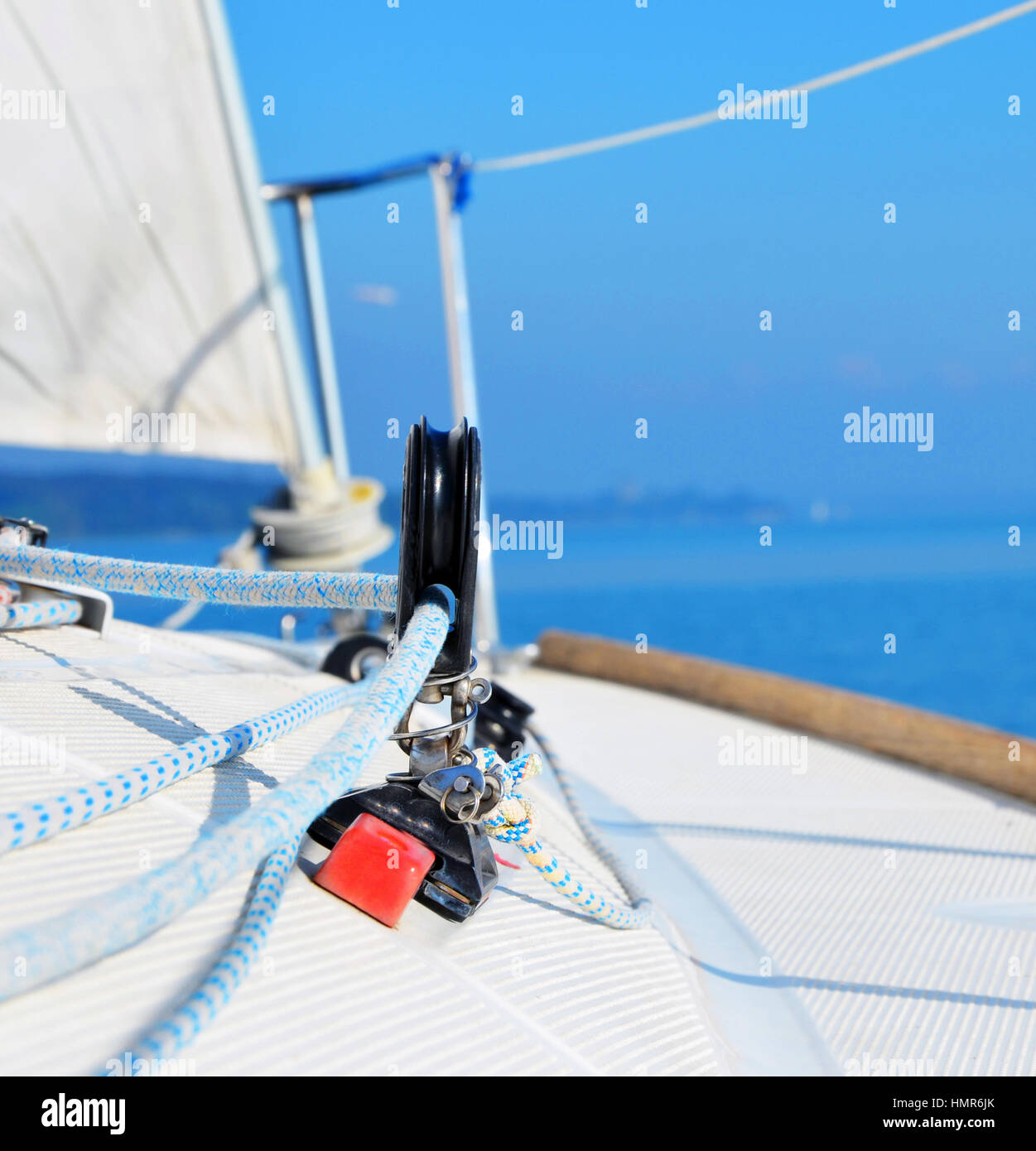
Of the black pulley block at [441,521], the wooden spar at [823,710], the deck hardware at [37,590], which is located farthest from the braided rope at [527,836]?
the wooden spar at [823,710]

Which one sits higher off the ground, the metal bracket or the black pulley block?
the black pulley block

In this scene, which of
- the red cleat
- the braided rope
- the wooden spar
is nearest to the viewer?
the red cleat

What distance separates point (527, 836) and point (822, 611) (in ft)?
56.2

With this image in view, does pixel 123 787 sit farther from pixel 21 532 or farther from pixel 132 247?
pixel 132 247

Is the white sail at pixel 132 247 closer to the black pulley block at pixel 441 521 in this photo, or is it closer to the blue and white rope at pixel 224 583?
the blue and white rope at pixel 224 583

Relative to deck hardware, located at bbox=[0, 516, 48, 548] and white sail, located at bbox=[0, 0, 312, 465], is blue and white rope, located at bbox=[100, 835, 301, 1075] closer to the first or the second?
deck hardware, located at bbox=[0, 516, 48, 548]

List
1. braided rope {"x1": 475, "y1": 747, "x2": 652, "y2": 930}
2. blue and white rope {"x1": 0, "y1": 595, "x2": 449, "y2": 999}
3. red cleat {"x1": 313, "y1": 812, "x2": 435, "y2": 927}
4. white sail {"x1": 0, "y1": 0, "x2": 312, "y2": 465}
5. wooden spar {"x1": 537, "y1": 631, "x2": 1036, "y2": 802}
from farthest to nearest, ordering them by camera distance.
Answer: white sail {"x1": 0, "y1": 0, "x2": 312, "y2": 465} < wooden spar {"x1": 537, "y1": 631, "x2": 1036, "y2": 802} < braided rope {"x1": 475, "y1": 747, "x2": 652, "y2": 930} < red cleat {"x1": 313, "y1": 812, "x2": 435, "y2": 927} < blue and white rope {"x1": 0, "y1": 595, "x2": 449, "y2": 999}

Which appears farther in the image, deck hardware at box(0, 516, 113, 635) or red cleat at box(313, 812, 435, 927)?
deck hardware at box(0, 516, 113, 635)

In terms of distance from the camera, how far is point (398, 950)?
2.10 feet

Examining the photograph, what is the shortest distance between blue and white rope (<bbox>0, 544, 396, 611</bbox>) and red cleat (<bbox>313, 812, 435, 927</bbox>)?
0.17 meters

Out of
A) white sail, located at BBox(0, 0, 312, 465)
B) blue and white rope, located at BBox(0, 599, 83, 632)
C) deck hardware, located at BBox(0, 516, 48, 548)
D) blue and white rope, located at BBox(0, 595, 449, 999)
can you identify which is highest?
white sail, located at BBox(0, 0, 312, 465)

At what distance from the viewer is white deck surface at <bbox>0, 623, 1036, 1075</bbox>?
1.80 ft

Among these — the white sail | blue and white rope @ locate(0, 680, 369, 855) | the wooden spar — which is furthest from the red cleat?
the white sail
